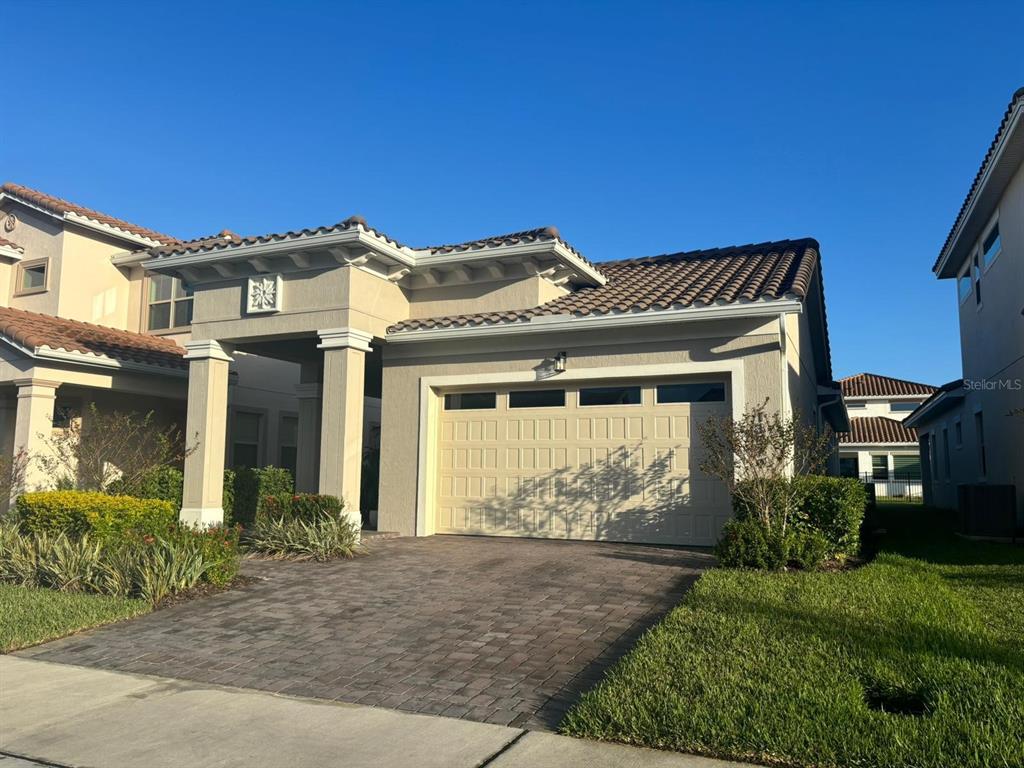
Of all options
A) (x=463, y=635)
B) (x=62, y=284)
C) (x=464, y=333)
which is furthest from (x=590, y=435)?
(x=62, y=284)

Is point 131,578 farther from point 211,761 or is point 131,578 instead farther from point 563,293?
point 563,293

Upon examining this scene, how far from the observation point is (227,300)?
14.4 m

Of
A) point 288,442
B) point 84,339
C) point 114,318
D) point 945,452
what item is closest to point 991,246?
point 945,452

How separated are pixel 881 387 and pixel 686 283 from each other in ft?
129

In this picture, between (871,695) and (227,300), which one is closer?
(871,695)

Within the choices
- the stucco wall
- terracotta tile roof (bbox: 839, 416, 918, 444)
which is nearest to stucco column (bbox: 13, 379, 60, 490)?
the stucco wall

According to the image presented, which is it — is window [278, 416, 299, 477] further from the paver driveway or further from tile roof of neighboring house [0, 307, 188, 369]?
the paver driveway

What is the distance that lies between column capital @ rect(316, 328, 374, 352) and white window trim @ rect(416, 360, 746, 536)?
147cm

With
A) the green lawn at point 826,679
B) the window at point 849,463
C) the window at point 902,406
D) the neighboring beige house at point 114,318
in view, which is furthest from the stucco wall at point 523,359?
the window at point 902,406

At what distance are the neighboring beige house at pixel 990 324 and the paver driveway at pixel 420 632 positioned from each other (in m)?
6.44

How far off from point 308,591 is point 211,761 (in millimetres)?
4776

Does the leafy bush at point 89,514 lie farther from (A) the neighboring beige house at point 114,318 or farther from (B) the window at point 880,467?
(B) the window at point 880,467

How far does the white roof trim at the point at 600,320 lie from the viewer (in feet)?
37.6

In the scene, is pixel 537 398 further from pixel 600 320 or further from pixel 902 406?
pixel 902 406
